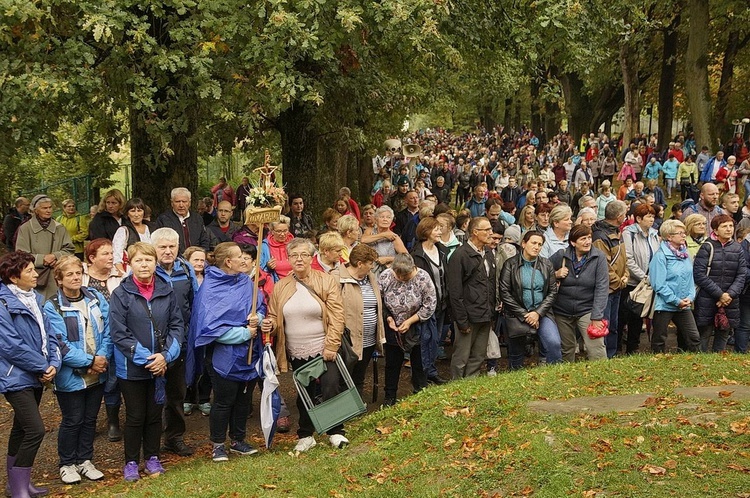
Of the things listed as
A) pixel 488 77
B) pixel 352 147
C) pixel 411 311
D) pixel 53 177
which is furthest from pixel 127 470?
pixel 53 177

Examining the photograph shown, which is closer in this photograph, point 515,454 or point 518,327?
point 515,454

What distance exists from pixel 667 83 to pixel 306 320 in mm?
30969

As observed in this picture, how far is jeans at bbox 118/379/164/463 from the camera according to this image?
730 cm

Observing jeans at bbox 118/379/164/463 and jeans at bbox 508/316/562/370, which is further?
jeans at bbox 508/316/562/370

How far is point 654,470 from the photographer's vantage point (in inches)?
234

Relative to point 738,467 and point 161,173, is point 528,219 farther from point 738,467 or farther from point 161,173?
point 738,467

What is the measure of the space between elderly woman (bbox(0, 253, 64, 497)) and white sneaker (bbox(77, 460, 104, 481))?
56cm

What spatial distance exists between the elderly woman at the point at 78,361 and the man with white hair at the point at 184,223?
3288mm

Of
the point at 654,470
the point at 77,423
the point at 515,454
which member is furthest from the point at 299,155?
the point at 654,470

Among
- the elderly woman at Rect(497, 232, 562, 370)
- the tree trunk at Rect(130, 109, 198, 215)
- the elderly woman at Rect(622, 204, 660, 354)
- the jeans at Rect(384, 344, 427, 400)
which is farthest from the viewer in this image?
the tree trunk at Rect(130, 109, 198, 215)

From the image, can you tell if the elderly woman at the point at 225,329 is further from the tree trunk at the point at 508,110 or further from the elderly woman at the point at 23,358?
the tree trunk at the point at 508,110

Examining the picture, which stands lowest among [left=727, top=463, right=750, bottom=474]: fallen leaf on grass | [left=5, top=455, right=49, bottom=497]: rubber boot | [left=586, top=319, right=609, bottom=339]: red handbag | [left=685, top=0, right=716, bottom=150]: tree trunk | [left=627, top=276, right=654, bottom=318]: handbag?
[left=5, top=455, right=49, bottom=497]: rubber boot

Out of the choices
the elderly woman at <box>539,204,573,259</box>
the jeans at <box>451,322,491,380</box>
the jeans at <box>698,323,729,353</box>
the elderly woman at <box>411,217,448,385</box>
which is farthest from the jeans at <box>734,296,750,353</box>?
the elderly woman at <box>411,217,448,385</box>

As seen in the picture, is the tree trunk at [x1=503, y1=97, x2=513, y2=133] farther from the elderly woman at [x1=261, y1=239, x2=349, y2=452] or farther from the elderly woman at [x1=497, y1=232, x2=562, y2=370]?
the elderly woman at [x1=261, y1=239, x2=349, y2=452]
